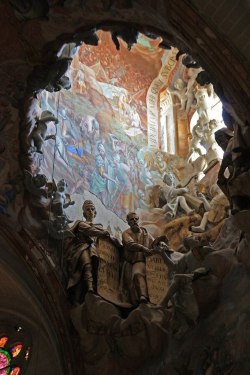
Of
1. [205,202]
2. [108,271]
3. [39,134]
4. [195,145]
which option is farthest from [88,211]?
[195,145]

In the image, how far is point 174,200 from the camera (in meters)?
12.7

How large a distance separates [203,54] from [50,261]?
4473 millimetres

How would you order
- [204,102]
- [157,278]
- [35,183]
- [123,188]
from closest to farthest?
[157,278] < [35,183] < [123,188] < [204,102]

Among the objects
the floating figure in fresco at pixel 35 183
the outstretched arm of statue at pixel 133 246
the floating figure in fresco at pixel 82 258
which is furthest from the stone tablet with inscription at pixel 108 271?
the floating figure in fresco at pixel 35 183

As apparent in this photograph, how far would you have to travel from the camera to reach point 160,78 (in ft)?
52.5

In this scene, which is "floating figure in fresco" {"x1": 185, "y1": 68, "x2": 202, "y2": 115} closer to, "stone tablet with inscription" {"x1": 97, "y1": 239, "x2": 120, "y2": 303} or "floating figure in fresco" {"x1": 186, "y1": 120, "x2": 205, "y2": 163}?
"floating figure in fresco" {"x1": 186, "y1": 120, "x2": 205, "y2": 163}

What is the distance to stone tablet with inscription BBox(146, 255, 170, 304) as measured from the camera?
9.82 meters

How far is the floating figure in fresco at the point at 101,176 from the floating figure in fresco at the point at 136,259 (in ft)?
6.68

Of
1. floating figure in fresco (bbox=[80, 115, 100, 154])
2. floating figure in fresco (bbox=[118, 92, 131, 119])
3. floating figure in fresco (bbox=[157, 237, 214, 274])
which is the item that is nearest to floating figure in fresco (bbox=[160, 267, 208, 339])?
floating figure in fresco (bbox=[157, 237, 214, 274])

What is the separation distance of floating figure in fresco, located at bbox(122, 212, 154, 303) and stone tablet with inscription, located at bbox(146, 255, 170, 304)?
0.07 meters

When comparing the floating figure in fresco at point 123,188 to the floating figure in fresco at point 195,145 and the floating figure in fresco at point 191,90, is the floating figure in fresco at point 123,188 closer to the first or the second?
the floating figure in fresco at point 195,145

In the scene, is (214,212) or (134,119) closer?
(214,212)

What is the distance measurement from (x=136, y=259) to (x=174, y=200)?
2.62 meters

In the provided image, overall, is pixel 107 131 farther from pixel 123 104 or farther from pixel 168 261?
pixel 168 261
